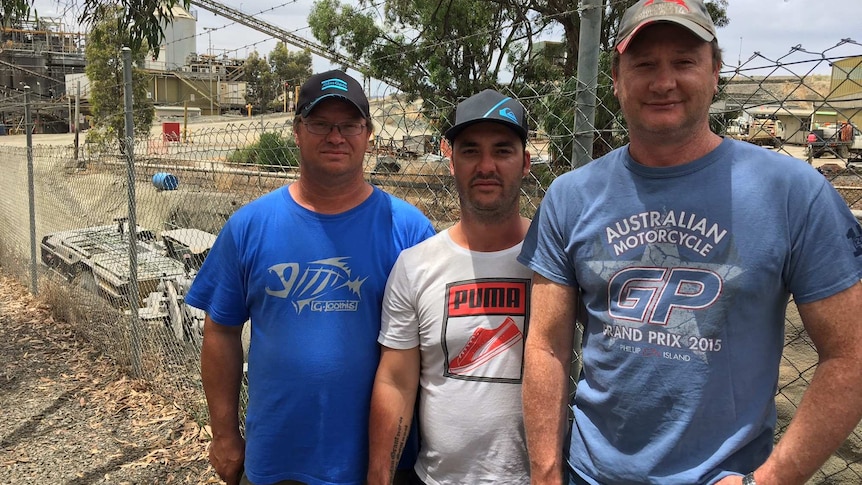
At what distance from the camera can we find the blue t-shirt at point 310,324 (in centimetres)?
229

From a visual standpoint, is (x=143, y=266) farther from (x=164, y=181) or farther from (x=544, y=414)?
(x=544, y=414)

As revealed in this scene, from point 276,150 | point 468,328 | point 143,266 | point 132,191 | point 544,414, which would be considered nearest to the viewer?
point 544,414

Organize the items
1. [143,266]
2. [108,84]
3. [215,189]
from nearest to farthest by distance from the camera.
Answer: [143,266] → [215,189] → [108,84]

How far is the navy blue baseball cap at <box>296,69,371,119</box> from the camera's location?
92.4 inches

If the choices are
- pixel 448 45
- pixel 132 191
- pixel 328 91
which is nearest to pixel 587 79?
pixel 328 91

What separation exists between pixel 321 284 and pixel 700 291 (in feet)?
4.09

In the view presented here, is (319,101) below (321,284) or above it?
above

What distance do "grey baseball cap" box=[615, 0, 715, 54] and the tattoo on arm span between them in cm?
137

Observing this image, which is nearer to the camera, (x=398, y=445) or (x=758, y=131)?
(x=398, y=445)

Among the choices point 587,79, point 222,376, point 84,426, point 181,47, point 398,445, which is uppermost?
point 181,47

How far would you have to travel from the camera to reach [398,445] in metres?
2.22

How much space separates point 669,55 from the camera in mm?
1717

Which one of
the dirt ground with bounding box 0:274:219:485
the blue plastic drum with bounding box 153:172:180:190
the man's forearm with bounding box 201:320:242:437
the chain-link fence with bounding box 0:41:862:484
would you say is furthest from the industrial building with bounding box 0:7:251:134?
the man's forearm with bounding box 201:320:242:437

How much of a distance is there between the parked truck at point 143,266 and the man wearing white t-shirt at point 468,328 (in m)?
4.16
